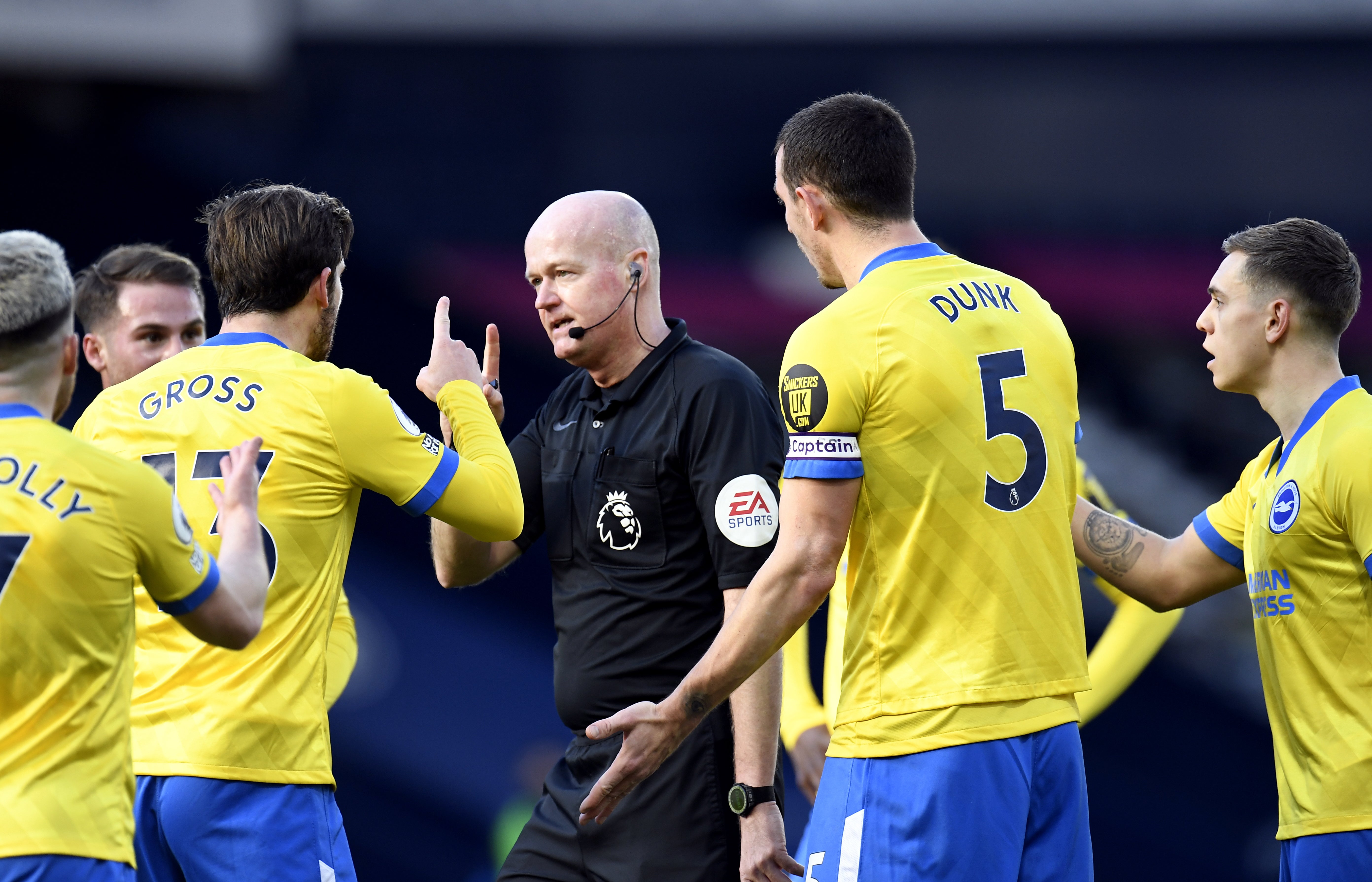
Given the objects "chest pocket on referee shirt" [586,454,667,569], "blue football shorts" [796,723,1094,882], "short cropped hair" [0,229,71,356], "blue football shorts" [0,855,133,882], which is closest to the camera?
"blue football shorts" [0,855,133,882]

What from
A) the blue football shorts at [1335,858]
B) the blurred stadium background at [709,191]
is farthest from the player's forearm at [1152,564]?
the blurred stadium background at [709,191]

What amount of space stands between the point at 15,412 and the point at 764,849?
1.93 m

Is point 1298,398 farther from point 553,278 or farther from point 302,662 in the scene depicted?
point 302,662

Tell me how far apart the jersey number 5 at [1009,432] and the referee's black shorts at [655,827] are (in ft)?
3.27

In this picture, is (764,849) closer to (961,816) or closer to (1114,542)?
(961,816)

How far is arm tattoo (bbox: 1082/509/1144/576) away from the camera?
3.74 m

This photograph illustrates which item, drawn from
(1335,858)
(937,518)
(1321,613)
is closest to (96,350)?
(937,518)

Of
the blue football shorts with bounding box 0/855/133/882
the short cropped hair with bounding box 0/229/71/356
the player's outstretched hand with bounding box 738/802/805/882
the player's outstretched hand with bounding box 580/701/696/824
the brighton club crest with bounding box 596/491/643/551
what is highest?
the short cropped hair with bounding box 0/229/71/356

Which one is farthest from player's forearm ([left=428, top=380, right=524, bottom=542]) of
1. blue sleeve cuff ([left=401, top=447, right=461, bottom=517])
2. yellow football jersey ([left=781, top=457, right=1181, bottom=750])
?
yellow football jersey ([left=781, top=457, right=1181, bottom=750])

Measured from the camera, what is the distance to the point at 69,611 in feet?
8.21

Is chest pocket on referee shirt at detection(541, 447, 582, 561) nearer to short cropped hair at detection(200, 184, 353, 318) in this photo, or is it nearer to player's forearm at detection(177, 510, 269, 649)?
short cropped hair at detection(200, 184, 353, 318)

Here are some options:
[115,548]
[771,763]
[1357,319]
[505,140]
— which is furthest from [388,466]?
[1357,319]

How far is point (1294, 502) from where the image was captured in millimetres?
3340

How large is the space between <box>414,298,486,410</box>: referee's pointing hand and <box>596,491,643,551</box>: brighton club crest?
46cm
